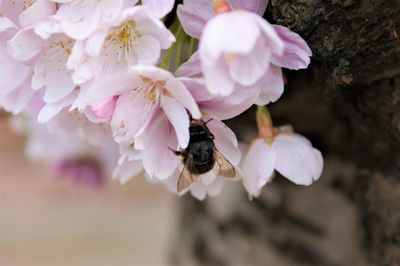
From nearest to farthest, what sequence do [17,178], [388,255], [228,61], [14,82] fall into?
1. [228,61]
2. [14,82]
3. [388,255]
4. [17,178]

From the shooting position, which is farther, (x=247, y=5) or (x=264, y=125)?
(x=264, y=125)

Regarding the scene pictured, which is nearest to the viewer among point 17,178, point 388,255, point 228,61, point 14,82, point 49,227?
point 228,61

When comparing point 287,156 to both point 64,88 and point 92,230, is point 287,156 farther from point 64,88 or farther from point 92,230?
point 92,230

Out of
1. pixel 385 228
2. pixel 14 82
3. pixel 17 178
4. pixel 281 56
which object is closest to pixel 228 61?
pixel 281 56

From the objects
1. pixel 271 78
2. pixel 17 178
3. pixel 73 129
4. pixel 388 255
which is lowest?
pixel 17 178

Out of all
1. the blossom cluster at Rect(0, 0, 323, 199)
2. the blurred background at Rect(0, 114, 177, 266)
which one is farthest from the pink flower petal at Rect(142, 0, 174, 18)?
the blurred background at Rect(0, 114, 177, 266)

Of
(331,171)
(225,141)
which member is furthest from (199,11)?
(331,171)

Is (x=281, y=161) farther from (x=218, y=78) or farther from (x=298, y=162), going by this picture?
(x=218, y=78)

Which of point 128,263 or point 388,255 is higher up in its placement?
point 388,255
